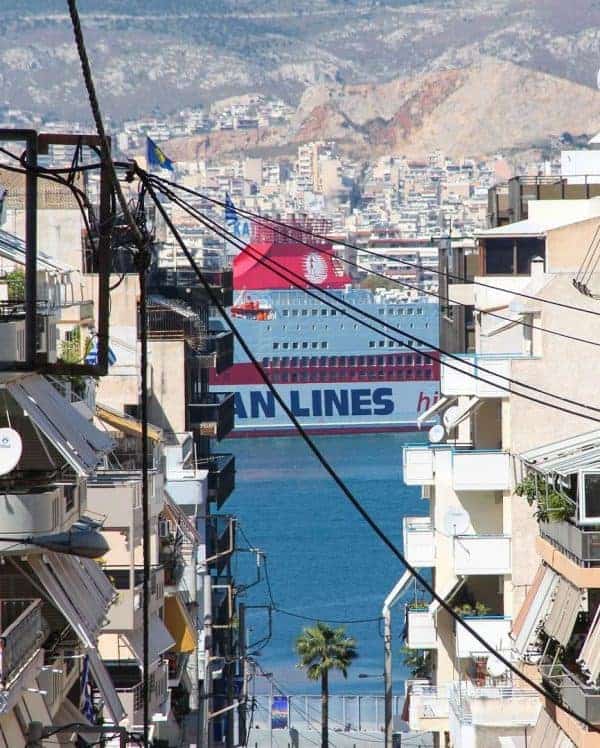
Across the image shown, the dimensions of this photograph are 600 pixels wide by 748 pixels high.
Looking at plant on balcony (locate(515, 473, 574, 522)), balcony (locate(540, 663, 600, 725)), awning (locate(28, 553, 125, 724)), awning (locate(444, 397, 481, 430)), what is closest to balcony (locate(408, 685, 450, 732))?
awning (locate(444, 397, 481, 430))

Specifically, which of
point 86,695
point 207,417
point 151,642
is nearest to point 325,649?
point 207,417

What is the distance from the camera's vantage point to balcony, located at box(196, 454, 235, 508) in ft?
89.3

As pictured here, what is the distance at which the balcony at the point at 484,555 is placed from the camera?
16.3 meters

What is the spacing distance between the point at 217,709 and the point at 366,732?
471 centimetres

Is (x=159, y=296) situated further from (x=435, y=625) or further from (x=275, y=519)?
(x=275, y=519)

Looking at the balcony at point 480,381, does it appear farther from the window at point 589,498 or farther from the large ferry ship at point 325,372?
the large ferry ship at point 325,372

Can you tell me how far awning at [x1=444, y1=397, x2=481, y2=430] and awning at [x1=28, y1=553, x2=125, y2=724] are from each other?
769 centimetres

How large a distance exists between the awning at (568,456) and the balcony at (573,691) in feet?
3.29

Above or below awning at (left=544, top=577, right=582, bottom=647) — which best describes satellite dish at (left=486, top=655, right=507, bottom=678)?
below

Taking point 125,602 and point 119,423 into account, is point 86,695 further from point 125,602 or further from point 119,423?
point 119,423

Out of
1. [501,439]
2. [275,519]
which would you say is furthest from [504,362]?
[275,519]

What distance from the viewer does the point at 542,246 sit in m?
19.8

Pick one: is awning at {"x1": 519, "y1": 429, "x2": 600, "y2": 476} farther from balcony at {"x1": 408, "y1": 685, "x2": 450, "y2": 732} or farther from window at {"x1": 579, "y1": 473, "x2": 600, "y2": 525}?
balcony at {"x1": 408, "y1": 685, "x2": 450, "y2": 732}

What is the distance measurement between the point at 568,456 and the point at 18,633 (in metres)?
4.68
